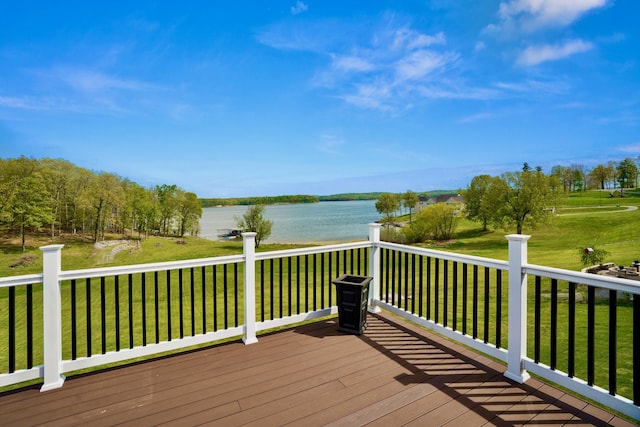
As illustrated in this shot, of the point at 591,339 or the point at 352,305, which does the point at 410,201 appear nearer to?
the point at 352,305

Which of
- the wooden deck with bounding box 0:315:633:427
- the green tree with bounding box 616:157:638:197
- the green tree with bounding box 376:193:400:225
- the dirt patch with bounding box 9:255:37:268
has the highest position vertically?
the green tree with bounding box 616:157:638:197

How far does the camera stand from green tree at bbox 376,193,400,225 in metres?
26.4

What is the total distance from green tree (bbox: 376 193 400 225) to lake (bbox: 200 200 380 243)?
86 cm

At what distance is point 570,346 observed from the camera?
201 centimetres

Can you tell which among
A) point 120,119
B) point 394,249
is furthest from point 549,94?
point 120,119

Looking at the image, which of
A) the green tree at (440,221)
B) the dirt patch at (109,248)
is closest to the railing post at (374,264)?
the dirt patch at (109,248)

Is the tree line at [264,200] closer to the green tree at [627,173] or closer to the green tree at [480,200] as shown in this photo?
the green tree at [480,200]

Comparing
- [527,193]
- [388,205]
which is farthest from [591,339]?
[388,205]

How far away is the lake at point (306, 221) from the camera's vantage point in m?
25.8

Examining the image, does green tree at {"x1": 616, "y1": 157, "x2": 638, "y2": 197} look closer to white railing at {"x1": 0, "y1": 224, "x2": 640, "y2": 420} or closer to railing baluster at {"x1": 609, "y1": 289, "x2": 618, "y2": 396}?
white railing at {"x1": 0, "y1": 224, "x2": 640, "y2": 420}

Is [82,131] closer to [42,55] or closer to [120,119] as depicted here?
[120,119]

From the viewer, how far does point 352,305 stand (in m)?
3.08

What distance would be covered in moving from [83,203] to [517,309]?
2387 centimetres

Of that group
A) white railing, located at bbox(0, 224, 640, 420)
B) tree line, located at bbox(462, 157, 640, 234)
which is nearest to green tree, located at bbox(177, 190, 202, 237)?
tree line, located at bbox(462, 157, 640, 234)
